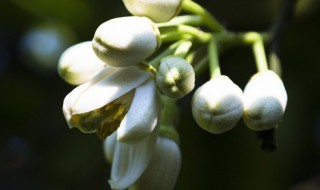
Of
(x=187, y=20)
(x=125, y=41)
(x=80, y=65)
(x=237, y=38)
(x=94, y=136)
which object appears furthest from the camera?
(x=94, y=136)

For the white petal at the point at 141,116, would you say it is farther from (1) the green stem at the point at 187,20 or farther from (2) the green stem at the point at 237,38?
(2) the green stem at the point at 237,38

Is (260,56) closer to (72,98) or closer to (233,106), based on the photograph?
(233,106)

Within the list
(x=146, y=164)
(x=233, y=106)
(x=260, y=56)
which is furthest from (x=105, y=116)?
(x=260, y=56)

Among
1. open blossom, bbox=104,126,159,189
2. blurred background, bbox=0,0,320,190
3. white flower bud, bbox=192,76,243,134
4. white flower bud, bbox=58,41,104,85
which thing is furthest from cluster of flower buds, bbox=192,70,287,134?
blurred background, bbox=0,0,320,190

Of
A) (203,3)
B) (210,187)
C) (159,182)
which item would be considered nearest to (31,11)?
(203,3)

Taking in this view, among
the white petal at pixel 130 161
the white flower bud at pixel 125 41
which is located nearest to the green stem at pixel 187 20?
the white flower bud at pixel 125 41
